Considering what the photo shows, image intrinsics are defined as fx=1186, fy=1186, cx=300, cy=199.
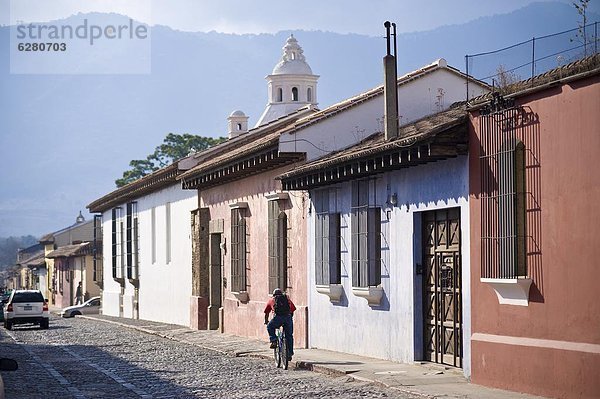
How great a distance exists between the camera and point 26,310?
43.6 m

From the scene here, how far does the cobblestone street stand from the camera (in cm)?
1764

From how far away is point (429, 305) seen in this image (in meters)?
20.3

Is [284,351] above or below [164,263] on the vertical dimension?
below

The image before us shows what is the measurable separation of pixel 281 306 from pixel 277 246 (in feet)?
19.6

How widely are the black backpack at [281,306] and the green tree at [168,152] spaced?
90.2 meters

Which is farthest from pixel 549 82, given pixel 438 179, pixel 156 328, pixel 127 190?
pixel 127 190

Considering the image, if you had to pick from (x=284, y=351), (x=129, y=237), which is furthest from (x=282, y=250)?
(x=129, y=237)

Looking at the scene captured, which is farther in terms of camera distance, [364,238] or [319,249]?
[319,249]

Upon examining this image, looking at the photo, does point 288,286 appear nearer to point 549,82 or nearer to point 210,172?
point 210,172

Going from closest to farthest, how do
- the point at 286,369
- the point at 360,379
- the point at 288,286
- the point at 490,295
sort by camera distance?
1. the point at 490,295
2. the point at 360,379
3. the point at 286,369
4. the point at 288,286

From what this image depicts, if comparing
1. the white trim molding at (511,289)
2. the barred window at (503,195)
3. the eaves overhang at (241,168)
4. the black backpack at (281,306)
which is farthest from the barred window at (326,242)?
the white trim molding at (511,289)

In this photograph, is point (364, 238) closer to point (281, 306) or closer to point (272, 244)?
point (281, 306)

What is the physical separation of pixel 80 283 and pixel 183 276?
42811 millimetres

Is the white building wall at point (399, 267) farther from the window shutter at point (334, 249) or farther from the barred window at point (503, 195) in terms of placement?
the barred window at point (503, 195)
